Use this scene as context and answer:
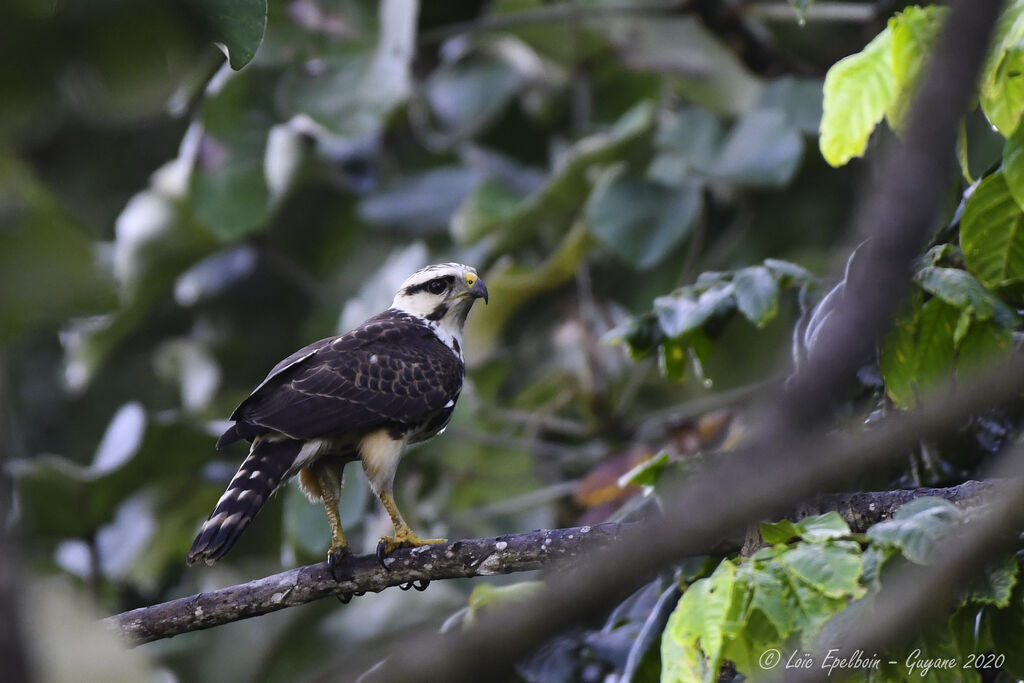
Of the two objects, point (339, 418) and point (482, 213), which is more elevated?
point (482, 213)

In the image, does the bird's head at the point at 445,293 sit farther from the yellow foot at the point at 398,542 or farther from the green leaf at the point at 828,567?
the green leaf at the point at 828,567

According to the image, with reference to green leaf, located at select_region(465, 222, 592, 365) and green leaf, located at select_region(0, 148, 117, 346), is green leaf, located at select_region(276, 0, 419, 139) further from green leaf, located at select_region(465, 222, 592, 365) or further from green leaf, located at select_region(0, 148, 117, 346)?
green leaf, located at select_region(0, 148, 117, 346)

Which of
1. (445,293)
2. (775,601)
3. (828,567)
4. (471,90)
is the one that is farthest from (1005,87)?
(471,90)

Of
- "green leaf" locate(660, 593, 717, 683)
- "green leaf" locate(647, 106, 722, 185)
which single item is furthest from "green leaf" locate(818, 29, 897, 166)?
"green leaf" locate(647, 106, 722, 185)

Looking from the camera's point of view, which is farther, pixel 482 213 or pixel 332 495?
pixel 482 213

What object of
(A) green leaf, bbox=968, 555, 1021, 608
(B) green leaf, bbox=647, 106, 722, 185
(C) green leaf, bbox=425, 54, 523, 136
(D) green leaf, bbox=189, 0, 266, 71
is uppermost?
(C) green leaf, bbox=425, 54, 523, 136

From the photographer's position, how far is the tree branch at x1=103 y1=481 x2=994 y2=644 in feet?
9.21

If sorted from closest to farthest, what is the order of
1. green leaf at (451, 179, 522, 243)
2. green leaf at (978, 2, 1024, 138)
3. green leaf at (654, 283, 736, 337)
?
1. green leaf at (978, 2, 1024, 138)
2. green leaf at (654, 283, 736, 337)
3. green leaf at (451, 179, 522, 243)

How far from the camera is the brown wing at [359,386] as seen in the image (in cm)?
373

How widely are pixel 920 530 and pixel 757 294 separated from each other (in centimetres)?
117

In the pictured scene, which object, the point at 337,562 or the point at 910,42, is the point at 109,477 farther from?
the point at 910,42

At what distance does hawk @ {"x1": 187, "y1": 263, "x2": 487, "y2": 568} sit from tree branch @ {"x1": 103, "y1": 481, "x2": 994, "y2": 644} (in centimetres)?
25

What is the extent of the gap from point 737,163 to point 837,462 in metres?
5.02

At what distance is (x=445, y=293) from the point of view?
4.81m
